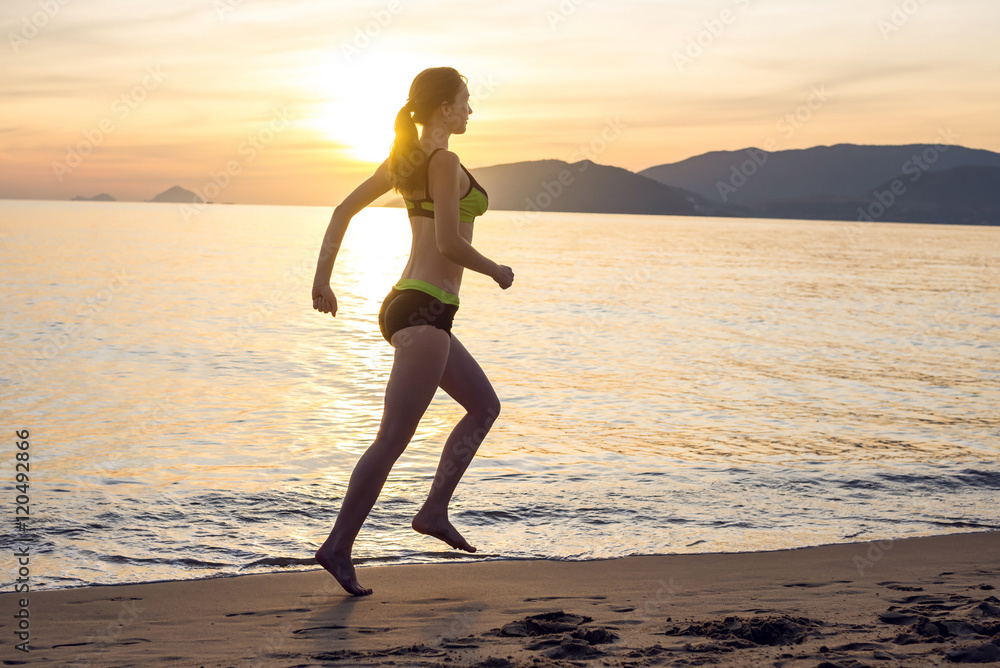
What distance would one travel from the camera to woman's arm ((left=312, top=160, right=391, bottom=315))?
4090 millimetres

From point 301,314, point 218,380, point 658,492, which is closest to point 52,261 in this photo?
point 301,314

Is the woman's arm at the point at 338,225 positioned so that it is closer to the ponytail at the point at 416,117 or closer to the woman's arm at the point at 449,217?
the ponytail at the point at 416,117

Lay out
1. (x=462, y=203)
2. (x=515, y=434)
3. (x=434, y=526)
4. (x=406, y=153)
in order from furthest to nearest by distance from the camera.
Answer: (x=515, y=434) < (x=434, y=526) < (x=462, y=203) < (x=406, y=153)

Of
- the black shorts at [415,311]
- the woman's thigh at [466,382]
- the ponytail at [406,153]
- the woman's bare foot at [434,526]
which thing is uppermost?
the ponytail at [406,153]

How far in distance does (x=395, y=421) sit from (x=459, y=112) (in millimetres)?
1425

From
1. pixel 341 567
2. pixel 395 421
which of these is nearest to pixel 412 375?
pixel 395 421

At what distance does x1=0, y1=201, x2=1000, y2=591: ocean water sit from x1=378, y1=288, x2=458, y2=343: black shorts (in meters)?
1.64

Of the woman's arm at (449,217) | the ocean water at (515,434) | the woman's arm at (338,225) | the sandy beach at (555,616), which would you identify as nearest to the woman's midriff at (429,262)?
the woman's arm at (449,217)

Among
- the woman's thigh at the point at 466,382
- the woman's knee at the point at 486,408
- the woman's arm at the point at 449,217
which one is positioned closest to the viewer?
the woman's arm at the point at 449,217

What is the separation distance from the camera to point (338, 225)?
415 cm

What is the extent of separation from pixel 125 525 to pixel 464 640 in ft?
10.1

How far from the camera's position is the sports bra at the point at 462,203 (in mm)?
3908

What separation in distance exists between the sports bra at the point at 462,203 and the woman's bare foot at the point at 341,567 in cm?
159

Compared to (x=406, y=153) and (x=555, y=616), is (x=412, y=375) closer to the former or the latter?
(x=406, y=153)
